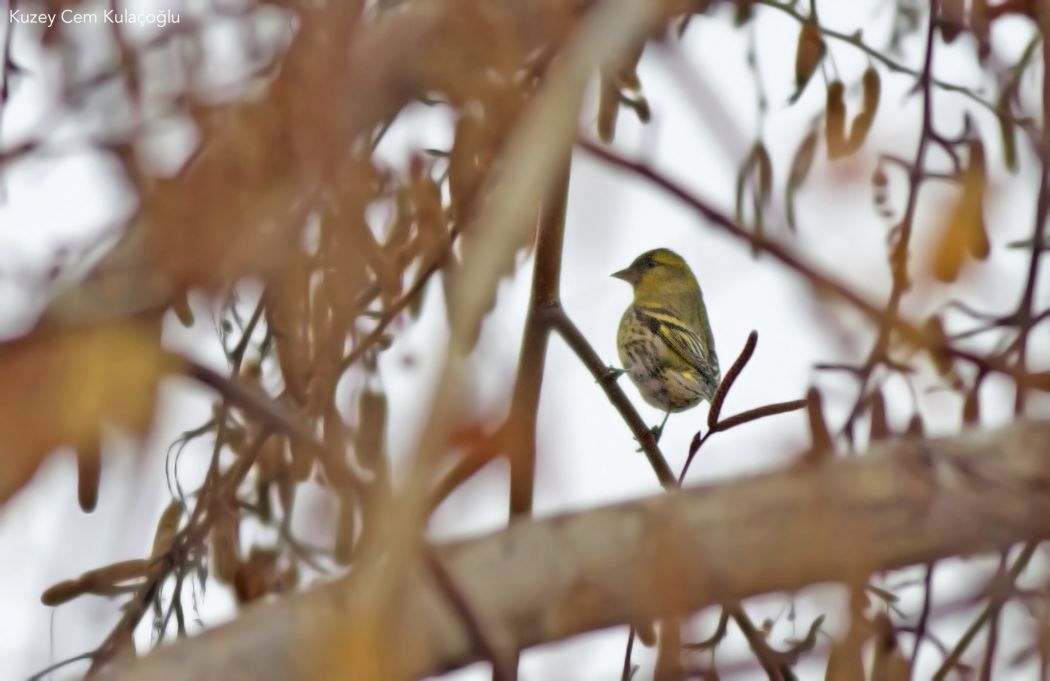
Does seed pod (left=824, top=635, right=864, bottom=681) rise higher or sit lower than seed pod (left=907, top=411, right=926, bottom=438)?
lower

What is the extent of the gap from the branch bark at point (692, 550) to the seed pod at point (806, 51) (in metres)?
1.59

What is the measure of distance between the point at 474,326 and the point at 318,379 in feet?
2.95

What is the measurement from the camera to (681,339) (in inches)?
191

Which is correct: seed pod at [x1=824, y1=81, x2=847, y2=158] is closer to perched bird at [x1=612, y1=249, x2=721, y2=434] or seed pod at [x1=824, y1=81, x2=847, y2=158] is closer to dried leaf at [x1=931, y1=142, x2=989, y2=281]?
dried leaf at [x1=931, y1=142, x2=989, y2=281]

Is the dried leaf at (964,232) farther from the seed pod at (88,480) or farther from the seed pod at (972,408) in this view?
the seed pod at (88,480)

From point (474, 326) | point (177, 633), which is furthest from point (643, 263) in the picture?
point (474, 326)

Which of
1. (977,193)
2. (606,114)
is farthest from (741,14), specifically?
(977,193)

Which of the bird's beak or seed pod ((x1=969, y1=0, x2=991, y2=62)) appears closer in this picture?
seed pod ((x1=969, y1=0, x2=991, y2=62))

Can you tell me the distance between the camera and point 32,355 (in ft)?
3.08

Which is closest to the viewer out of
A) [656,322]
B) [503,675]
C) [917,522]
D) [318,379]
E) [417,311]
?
→ [503,675]

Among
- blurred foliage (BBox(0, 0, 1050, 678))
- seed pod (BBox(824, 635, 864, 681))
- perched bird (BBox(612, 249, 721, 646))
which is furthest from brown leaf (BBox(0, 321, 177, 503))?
perched bird (BBox(612, 249, 721, 646))

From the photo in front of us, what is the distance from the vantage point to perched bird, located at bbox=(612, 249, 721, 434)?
4641mm

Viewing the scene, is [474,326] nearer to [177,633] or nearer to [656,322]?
[177,633]

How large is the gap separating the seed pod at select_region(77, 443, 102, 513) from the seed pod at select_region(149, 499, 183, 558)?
80cm
